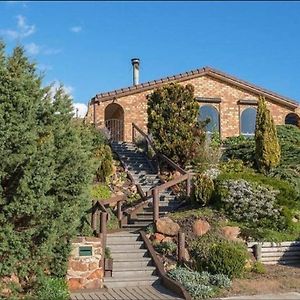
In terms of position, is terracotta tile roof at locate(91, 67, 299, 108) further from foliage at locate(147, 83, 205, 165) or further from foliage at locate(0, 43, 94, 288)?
foliage at locate(0, 43, 94, 288)

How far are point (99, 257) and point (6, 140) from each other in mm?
4042

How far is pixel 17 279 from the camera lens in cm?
998

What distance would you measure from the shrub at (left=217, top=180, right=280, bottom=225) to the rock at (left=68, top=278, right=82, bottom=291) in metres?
5.10

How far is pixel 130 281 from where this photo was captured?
12023 millimetres

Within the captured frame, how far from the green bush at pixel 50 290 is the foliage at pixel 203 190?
6.19m

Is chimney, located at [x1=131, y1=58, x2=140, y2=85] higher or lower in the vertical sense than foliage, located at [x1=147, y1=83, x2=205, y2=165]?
higher

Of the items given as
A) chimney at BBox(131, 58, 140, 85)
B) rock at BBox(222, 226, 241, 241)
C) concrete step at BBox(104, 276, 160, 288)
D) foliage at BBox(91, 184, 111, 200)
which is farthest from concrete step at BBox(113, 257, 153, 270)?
chimney at BBox(131, 58, 140, 85)

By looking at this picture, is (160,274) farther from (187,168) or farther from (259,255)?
(187,168)

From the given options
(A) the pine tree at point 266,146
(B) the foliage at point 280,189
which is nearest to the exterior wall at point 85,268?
(B) the foliage at point 280,189

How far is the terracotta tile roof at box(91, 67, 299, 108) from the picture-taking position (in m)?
25.7

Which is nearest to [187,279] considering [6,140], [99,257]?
[99,257]

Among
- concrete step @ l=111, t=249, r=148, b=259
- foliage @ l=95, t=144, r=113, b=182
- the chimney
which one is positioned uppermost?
the chimney

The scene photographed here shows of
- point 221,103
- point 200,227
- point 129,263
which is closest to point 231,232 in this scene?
point 200,227

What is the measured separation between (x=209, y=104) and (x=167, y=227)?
566 inches
